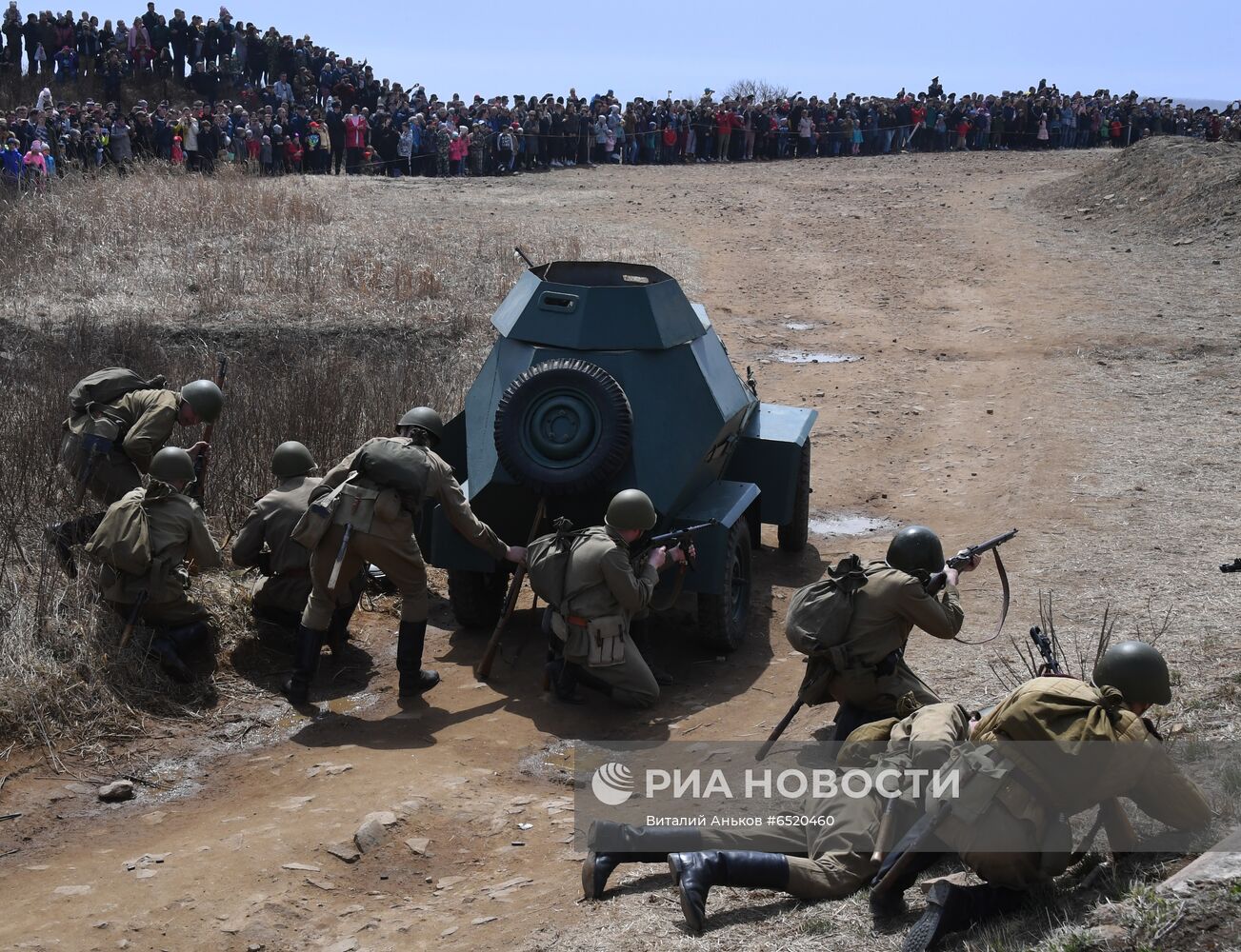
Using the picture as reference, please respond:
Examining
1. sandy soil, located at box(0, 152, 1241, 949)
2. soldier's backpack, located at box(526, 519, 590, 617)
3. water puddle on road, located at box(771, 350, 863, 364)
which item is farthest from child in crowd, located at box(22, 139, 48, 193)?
soldier's backpack, located at box(526, 519, 590, 617)

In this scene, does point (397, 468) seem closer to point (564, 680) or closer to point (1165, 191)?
point (564, 680)

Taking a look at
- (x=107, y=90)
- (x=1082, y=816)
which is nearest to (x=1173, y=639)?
(x=1082, y=816)

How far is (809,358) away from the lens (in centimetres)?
1655

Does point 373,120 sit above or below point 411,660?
above

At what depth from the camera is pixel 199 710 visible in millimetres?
7617

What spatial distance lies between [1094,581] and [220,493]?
625cm

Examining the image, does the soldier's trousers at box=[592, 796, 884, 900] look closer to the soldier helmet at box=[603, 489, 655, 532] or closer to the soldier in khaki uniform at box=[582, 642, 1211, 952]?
the soldier in khaki uniform at box=[582, 642, 1211, 952]

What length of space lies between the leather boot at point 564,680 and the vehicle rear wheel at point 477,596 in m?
1.02

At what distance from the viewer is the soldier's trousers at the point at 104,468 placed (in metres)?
8.83

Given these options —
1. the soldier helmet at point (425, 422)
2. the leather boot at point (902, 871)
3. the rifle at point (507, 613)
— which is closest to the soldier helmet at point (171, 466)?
the soldier helmet at point (425, 422)

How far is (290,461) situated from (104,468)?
139 centimetres

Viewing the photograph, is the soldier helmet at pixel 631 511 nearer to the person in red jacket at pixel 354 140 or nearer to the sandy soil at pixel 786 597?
the sandy soil at pixel 786 597

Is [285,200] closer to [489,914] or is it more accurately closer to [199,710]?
[199,710]

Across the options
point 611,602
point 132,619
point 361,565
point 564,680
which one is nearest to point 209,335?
point 361,565
